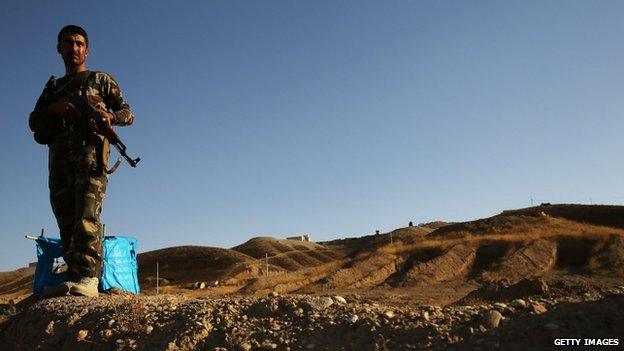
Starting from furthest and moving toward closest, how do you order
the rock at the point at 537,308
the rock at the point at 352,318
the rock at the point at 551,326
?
the rock at the point at 352,318 < the rock at the point at 537,308 < the rock at the point at 551,326

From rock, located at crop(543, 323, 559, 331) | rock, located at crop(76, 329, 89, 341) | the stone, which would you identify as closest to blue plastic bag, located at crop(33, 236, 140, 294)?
rock, located at crop(76, 329, 89, 341)

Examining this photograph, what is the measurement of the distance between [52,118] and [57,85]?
37 centimetres

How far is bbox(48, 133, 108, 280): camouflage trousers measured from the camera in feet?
13.8

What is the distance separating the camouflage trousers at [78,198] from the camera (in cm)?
421

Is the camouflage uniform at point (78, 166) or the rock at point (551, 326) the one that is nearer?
the rock at point (551, 326)

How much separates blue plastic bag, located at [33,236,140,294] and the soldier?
1511 millimetres

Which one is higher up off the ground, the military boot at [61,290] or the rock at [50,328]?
the military boot at [61,290]

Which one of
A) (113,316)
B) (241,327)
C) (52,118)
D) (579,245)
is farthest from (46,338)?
(579,245)

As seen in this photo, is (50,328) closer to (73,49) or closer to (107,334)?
(107,334)

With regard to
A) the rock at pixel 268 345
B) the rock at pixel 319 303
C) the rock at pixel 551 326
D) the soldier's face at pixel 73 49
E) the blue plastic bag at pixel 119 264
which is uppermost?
the soldier's face at pixel 73 49

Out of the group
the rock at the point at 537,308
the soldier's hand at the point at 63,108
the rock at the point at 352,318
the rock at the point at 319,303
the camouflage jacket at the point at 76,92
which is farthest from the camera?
the camouflage jacket at the point at 76,92

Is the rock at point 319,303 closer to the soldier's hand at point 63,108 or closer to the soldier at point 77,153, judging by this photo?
the soldier at point 77,153

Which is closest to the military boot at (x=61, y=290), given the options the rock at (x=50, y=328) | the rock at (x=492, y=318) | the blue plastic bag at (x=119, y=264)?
the rock at (x=50, y=328)

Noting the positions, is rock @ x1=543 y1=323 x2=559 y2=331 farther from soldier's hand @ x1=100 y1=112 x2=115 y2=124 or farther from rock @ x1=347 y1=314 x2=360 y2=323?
soldier's hand @ x1=100 y1=112 x2=115 y2=124
